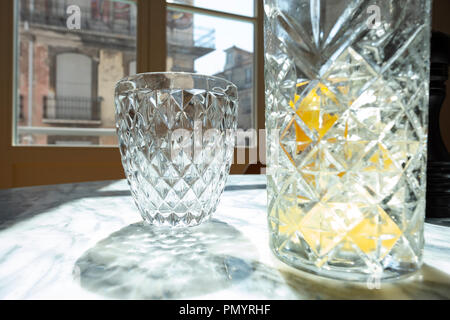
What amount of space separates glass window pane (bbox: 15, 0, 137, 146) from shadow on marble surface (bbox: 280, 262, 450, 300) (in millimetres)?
1892

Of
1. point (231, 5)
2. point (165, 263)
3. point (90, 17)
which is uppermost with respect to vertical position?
Result: point (231, 5)

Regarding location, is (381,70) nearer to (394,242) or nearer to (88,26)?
(394,242)

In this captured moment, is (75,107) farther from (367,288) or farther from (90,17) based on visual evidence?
(367,288)

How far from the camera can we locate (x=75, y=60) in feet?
7.59

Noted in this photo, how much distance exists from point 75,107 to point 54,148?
74 centimetres

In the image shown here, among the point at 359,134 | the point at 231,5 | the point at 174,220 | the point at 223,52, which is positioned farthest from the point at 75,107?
the point at 359,134

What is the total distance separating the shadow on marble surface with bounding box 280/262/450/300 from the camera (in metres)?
0.14

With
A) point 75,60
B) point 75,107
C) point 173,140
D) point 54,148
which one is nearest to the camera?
point 173,140

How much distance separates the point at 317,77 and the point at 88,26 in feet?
7.78

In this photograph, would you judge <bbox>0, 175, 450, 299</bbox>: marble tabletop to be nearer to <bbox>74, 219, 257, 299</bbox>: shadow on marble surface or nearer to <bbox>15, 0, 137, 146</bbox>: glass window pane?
<bbox>74, 219, 257, 299</bbox>: shadow on marble surface

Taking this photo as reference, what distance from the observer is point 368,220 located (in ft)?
0.51

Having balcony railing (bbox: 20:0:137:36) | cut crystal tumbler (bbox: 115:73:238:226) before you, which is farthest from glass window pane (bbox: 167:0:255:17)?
cut crystal tumbler (bbox: 115:73:238:226)

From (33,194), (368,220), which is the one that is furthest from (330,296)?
(33,194)

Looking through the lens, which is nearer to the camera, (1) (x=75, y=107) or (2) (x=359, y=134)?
(2) (x=359, y=134)
